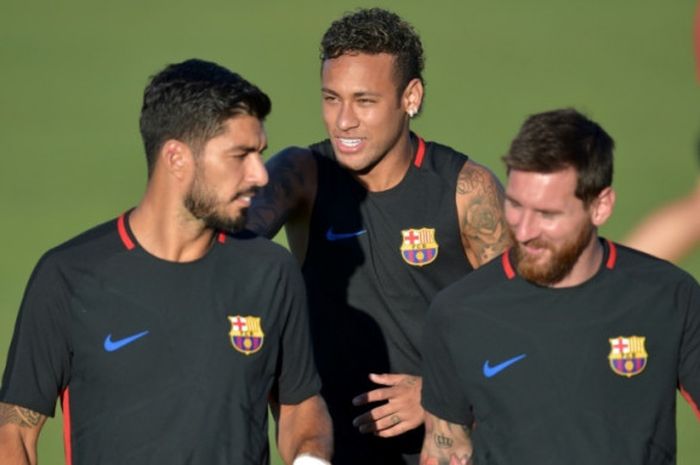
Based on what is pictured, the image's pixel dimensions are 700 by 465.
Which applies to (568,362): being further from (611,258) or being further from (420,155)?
(420,155)

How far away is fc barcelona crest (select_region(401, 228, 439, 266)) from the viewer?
24.9 feet

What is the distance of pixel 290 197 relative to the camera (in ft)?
24.9

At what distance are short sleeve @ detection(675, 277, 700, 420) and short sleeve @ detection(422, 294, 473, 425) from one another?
779mm

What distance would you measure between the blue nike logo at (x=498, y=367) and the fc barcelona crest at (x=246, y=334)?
80 centimetres

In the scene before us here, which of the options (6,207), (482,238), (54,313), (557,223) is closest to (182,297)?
(54,313)

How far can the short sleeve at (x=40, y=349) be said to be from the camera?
5.95 m

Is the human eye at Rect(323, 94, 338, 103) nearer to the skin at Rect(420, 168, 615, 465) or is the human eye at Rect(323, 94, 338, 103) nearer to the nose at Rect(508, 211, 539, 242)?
the skin at Rect(420, 168, 615, 465)

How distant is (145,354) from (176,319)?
0.17m

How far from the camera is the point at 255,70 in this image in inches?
705

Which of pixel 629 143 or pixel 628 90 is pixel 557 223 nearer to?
pixel 629 143

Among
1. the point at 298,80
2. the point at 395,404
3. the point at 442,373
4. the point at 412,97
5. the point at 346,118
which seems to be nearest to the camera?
the point at 442,373

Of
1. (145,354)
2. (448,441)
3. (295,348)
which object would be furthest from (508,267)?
(145,354)

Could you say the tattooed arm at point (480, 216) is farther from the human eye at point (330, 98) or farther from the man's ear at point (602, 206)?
the man's ear at point (602, 206)

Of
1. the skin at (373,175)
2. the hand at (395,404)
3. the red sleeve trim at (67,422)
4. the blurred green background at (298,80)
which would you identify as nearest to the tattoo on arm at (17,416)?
the red sleeve trim at (67,422)
